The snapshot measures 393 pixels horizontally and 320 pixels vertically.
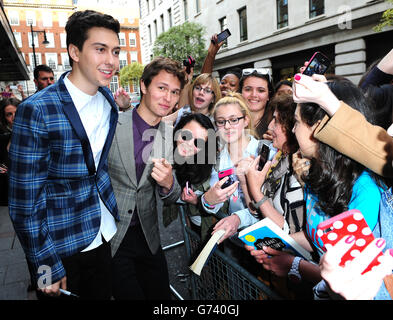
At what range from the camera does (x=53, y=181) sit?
163 cm

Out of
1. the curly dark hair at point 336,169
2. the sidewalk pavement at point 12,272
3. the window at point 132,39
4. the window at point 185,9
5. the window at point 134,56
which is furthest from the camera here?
the window at point 134,56

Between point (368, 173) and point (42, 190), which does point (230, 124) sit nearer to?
point (368, 173)

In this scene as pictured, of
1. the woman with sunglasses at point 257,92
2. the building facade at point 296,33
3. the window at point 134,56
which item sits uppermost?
the window at point 134,56

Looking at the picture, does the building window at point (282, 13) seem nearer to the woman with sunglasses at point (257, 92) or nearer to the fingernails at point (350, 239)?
the woman with sunglasses at point (257, 92)

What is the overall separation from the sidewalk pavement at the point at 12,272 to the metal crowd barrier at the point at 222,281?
199 centimetres

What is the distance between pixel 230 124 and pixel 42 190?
67.1 inches

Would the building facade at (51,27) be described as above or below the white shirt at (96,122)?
above

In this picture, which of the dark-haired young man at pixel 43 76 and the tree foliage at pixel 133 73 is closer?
the dark-haired young man at pixel 43 76

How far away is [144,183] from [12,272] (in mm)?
2729

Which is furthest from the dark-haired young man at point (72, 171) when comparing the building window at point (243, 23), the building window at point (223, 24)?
the building window at point (223, 24)

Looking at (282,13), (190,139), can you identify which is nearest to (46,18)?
(282,13)

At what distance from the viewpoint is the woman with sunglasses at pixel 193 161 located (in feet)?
7.76

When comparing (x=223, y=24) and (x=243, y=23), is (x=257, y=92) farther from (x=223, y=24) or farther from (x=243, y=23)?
(x=223, y=24)
